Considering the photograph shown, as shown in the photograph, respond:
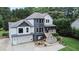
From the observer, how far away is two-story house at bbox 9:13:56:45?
9.83 feet

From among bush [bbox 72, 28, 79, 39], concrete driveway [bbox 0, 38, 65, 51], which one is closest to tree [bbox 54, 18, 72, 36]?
bush [bbox 72, 28, 79, 39]

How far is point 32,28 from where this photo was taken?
304cm

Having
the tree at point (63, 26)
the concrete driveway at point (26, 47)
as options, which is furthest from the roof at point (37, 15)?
the concrete driveway at point (26, 47)

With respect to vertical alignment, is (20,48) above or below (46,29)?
below

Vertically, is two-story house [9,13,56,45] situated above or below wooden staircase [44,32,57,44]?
above

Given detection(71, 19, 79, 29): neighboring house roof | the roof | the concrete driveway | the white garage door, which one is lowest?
the concrete driveway

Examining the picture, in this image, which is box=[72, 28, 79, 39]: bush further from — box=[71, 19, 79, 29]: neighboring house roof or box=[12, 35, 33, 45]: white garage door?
box=[12, 35, 33, 45]: white garage door

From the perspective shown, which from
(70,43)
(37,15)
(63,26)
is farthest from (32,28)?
(70,43)

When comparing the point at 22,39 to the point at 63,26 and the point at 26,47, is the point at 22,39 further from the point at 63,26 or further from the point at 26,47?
the point at 63,26
